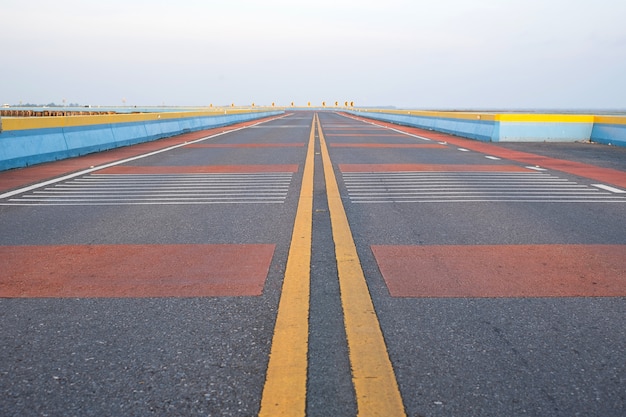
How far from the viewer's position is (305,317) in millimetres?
3432

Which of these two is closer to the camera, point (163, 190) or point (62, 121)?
point (163, 190)

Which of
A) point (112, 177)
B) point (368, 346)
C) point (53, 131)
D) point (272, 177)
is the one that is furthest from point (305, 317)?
point (53, 131)

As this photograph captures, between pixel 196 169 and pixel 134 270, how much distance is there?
747 centimetres

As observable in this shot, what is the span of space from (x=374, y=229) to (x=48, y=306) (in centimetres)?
326

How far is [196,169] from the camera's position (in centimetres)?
1181

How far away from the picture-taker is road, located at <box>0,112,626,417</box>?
255 cm

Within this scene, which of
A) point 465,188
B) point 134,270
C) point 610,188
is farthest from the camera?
point 610,188

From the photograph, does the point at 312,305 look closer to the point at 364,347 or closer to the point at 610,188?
the point at 364,347

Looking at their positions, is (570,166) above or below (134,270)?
below

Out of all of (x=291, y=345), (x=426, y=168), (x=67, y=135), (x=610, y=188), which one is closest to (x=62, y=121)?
(x=67, y=135)

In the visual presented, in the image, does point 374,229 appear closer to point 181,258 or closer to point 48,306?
point 181,258

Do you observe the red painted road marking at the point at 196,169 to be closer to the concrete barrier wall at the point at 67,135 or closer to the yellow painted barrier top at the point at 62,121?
the concrete barrier wall at the point at 67,135

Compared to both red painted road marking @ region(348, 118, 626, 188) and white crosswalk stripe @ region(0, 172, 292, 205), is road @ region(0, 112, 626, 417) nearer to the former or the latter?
white crosswalk stripe @ region(0, 172, 292, 205)

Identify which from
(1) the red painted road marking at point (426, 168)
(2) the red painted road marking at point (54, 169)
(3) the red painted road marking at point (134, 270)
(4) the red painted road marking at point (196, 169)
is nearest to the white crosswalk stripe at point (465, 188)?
(1) the red painted road marking at point (426, 168)
